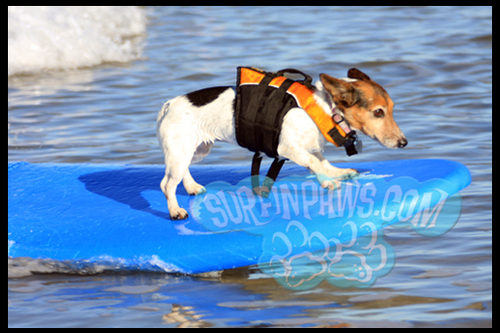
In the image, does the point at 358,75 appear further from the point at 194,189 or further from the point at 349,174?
the point at 194,189

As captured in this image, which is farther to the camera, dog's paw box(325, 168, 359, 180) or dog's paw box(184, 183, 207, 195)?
dog's paw box(184, 183, 207, 195)

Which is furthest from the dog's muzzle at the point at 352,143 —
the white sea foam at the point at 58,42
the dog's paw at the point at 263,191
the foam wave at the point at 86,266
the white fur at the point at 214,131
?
the white sea foam at the point at 58,42

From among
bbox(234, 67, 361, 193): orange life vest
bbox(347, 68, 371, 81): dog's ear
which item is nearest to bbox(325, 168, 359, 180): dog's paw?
bbox(234, 67, 361, 193): orange life vest

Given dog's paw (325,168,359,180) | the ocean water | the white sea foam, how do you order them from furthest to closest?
the white sea foam < dog's paw (325,168,359,180) < the ocean water

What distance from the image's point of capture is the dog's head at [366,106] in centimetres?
335

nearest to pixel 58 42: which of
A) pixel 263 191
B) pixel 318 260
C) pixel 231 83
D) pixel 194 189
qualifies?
pixel 231 83

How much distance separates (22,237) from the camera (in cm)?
390

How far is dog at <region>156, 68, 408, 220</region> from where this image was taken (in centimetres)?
338

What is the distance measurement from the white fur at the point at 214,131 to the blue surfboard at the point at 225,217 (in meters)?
0.33

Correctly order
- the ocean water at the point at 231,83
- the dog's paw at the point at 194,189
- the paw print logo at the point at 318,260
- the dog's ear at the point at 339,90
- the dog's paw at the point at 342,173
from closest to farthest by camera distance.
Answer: the ocean water at the point at 231,83, the dog's ear at the point at 339,90, the paw print logo at the point at 318,260, the dog's paw at the point at 342,173, the dog's paw at the point at 194,189

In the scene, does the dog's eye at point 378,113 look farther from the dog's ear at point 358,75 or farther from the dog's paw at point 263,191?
the dog's paw at point 263,191

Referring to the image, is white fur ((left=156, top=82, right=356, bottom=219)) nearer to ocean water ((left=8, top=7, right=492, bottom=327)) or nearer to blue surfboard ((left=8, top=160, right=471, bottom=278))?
blue surfboard ((left=8, top=160, right=471, bottom=278))

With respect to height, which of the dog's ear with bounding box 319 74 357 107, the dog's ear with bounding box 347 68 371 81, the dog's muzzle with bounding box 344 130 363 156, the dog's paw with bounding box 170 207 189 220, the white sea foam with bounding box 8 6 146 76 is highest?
the white sea foam with bounding box 8 6 146 76

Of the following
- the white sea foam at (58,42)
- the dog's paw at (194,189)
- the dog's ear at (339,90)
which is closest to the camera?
the dog's ear at (339,90)
